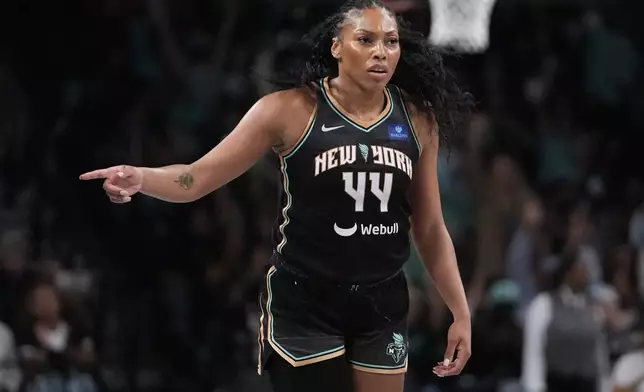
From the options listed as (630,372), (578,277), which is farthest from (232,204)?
(630,372)

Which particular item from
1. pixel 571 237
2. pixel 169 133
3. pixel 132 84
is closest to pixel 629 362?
pixel 571 237

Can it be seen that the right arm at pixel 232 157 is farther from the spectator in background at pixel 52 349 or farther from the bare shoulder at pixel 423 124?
the spectator in background at pixel 52 349

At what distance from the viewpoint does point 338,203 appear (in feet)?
10.1

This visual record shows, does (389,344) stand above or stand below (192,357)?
above

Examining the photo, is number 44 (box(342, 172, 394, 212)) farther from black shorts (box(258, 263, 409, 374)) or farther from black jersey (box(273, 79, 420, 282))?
black shorts (box(258, 263, 409, 374))

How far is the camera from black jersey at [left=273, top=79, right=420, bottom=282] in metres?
3.08

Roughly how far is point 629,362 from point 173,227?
8.62 feet

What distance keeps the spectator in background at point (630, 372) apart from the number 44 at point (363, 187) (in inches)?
119

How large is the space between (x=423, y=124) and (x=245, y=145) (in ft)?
1.87

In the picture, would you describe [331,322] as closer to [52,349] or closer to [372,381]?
[372,381]

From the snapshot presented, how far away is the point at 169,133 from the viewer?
254 inches

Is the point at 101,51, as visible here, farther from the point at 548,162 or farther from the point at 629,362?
the point at 629,362

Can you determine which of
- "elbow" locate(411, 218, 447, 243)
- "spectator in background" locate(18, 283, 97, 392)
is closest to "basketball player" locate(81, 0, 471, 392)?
"elbow" locate(411, 218, 447, 243)

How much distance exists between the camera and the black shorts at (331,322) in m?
3.10
